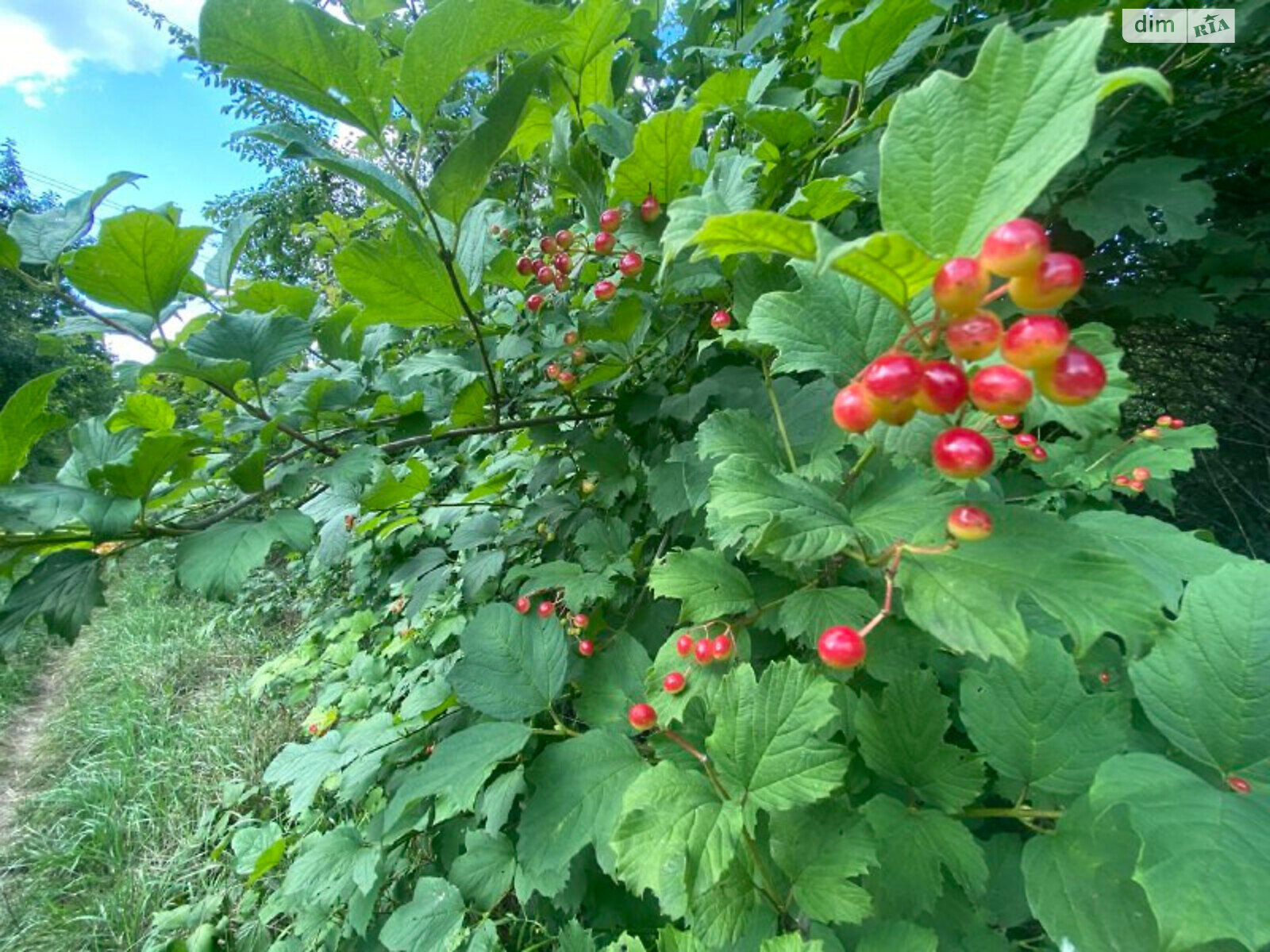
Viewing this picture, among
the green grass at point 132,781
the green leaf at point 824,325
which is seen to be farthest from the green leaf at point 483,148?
the green grass at point 132,781

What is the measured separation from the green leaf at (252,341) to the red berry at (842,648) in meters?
0.90

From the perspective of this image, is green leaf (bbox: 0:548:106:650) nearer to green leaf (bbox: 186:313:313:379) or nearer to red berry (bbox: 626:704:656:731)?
green leaf (bbox: 186:313:313:379)

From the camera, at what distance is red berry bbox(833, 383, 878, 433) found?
0.42 meters

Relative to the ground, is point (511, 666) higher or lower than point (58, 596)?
lower

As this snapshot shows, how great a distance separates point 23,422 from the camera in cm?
81

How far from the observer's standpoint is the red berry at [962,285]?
14.2 inches

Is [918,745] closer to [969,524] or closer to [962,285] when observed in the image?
[969,524]

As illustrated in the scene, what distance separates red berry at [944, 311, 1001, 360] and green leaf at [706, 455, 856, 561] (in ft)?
0.74

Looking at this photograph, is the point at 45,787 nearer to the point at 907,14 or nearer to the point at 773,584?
the point at 773,584

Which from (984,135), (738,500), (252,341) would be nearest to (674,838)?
(738,500)

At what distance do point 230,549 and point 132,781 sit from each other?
3549 mm

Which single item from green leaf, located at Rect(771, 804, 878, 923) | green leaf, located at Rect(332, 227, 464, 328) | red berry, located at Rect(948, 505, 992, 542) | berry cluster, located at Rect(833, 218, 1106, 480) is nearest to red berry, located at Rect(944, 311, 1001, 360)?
berry cluster, located at Rect(833, 218, 1106, 480)

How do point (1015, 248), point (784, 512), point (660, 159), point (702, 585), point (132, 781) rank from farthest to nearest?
point (132, 781) < point (660, 159) < point (702, 585) < point (784, 512) < point (1015, 248)

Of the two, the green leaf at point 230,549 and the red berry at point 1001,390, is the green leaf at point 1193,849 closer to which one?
the red berry at point 1001,390
